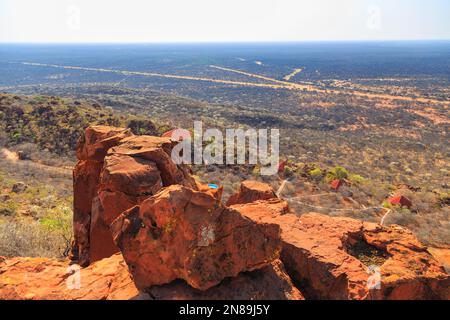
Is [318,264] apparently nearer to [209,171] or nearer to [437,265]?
[437,265]

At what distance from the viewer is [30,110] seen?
1468 inches

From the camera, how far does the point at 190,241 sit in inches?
245

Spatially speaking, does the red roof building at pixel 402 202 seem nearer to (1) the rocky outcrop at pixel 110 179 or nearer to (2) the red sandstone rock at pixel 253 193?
(2) the red sandstone rock at pixel 253 193

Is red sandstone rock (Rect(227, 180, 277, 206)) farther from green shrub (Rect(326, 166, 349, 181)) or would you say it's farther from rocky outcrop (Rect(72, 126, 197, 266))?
green shrub (Rect(326, 166, 349, 181))

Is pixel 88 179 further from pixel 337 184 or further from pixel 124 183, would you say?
pixel 337 184

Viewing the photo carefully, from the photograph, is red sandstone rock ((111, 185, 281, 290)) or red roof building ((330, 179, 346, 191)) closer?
red sandstone rock ((111, 185, 281, 290))

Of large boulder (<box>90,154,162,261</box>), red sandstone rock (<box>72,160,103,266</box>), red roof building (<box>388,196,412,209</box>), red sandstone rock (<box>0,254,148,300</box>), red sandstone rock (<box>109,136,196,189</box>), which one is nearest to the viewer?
red sandstone rock (<box>0,254,148,300</box>)

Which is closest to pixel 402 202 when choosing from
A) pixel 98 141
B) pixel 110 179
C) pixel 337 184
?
pixel 337 184

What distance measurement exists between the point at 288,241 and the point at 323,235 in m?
1.14

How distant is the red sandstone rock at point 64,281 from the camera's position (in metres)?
6.69

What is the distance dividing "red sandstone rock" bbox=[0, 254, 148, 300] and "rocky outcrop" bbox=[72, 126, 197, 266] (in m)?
1.10

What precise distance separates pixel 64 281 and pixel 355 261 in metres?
6.05

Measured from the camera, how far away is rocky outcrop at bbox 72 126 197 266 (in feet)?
Result: 27.5

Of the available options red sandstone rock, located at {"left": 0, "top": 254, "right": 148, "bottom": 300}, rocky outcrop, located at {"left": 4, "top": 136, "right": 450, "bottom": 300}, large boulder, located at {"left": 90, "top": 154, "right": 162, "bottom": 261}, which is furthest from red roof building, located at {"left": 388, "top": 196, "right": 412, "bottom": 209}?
red sandstone rock, located at {"left": 0, "top": 254, "right": 148, "bottom": 300}
